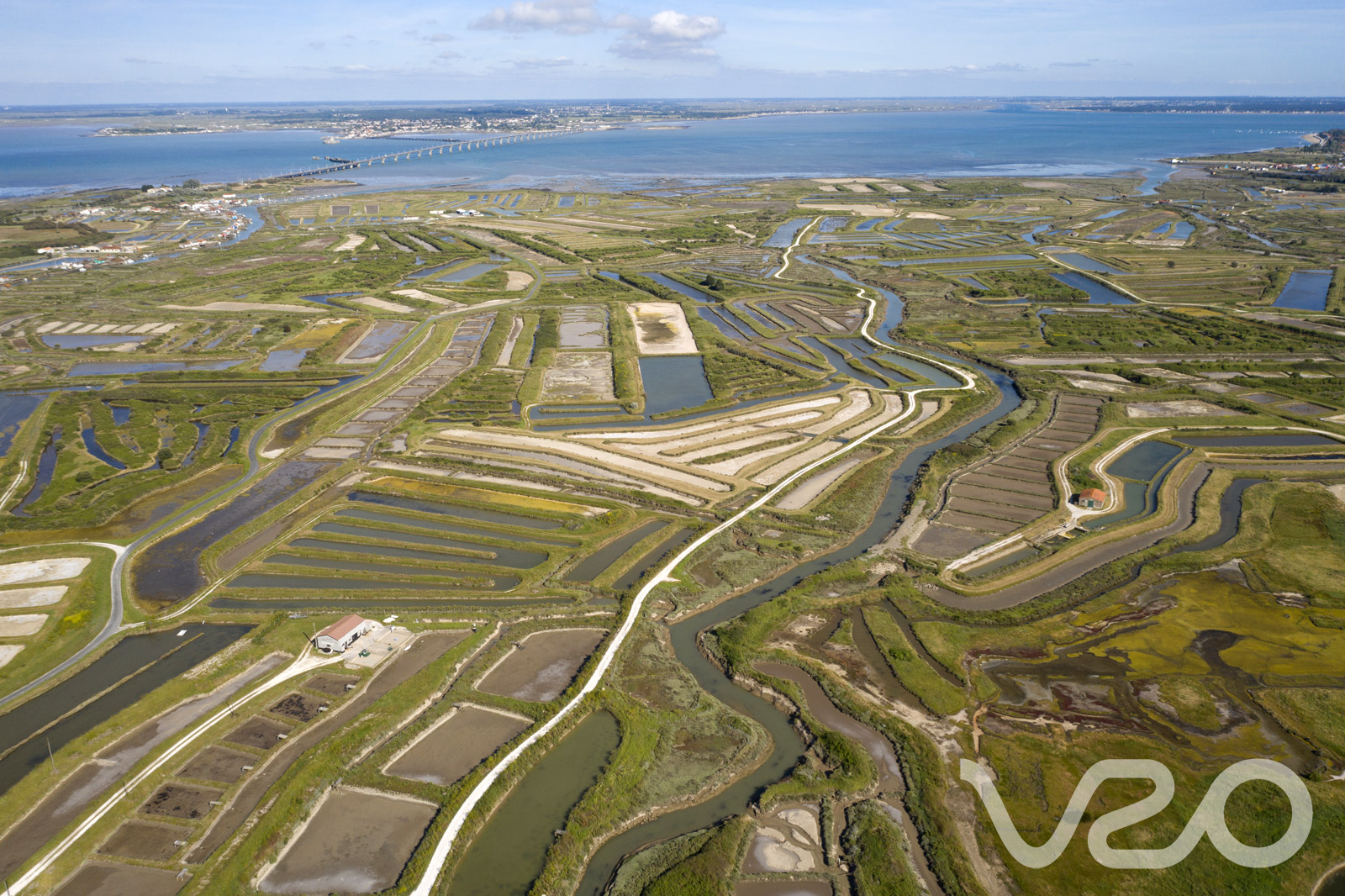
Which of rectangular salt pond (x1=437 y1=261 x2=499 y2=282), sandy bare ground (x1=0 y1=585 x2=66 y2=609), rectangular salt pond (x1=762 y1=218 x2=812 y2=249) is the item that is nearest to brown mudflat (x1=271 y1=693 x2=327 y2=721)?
sandy bare ground (x1=0 y1=585 x2=66 y2=609)

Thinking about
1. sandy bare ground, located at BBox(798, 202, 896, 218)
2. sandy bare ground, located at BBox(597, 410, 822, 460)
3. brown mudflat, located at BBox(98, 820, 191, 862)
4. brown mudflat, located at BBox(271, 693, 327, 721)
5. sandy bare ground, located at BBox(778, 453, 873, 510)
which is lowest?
brown mudflat, located at BBox(98, 820, 191, 862)

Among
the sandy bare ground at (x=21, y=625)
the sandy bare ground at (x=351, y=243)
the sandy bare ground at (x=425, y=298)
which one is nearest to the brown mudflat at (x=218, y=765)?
the sandy bare ground at (x=21, y=625)

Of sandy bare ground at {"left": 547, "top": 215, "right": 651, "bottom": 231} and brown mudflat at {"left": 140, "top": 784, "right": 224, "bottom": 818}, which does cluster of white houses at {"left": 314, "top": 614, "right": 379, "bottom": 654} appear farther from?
sandy bare ground at {"left": 547, "top": 215, "right": 651, "bottom": 231}

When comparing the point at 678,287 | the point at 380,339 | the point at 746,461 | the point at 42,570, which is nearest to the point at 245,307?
the point at 380,339

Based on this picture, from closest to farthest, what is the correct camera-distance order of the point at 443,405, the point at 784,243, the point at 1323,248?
the point at 443,405, the point at 1323,248, the point at 784,243

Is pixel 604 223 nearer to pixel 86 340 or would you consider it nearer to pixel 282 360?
pixel 282 360

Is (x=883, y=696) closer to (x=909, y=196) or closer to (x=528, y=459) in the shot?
(x=528, y=459)

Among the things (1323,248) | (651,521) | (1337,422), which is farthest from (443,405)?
(1323,248)
